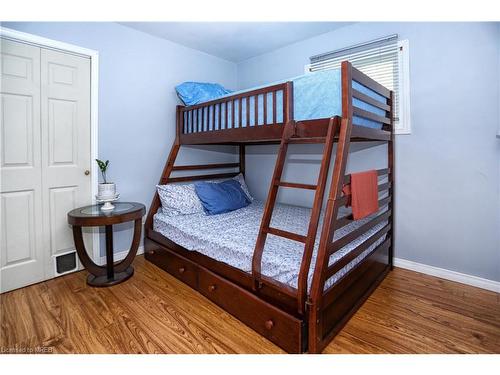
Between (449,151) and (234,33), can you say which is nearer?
(449,151)

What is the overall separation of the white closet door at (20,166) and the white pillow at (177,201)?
103 cm

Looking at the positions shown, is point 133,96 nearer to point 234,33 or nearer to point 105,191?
point 105,191

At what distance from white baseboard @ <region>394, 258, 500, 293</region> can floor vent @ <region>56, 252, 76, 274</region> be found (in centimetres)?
310

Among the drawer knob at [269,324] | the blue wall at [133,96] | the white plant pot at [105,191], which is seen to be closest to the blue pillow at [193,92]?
the blue wall at [133,96]

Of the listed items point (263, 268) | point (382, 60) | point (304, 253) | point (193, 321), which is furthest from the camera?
point (382, 60)

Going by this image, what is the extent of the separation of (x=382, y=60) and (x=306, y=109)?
4.34 feet

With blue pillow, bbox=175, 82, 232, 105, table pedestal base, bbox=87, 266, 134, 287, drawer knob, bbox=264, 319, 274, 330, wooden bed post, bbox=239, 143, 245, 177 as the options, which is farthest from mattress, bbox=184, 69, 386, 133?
table pedestal base, bbox=87, 266, 134, 287

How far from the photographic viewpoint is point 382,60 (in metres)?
2.59

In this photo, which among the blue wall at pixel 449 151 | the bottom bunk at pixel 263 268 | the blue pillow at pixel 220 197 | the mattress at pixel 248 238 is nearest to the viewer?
the bottom bunk at pixel 263 268

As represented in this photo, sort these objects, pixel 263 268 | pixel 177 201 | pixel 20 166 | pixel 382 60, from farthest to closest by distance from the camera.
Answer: pixel 177 201
pixel 382 60
pixel 20 166
pixel 263 268

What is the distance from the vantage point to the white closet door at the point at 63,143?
232cm

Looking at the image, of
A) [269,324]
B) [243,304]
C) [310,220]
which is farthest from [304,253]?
[243,304]

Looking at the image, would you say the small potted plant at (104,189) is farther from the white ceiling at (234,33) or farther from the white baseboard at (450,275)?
the white baseboard at (450,275)

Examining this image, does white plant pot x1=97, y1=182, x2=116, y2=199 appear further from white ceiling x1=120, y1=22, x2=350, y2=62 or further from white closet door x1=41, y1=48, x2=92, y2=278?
white ceiling x1=120, y1=22, x2=350, y2=62
